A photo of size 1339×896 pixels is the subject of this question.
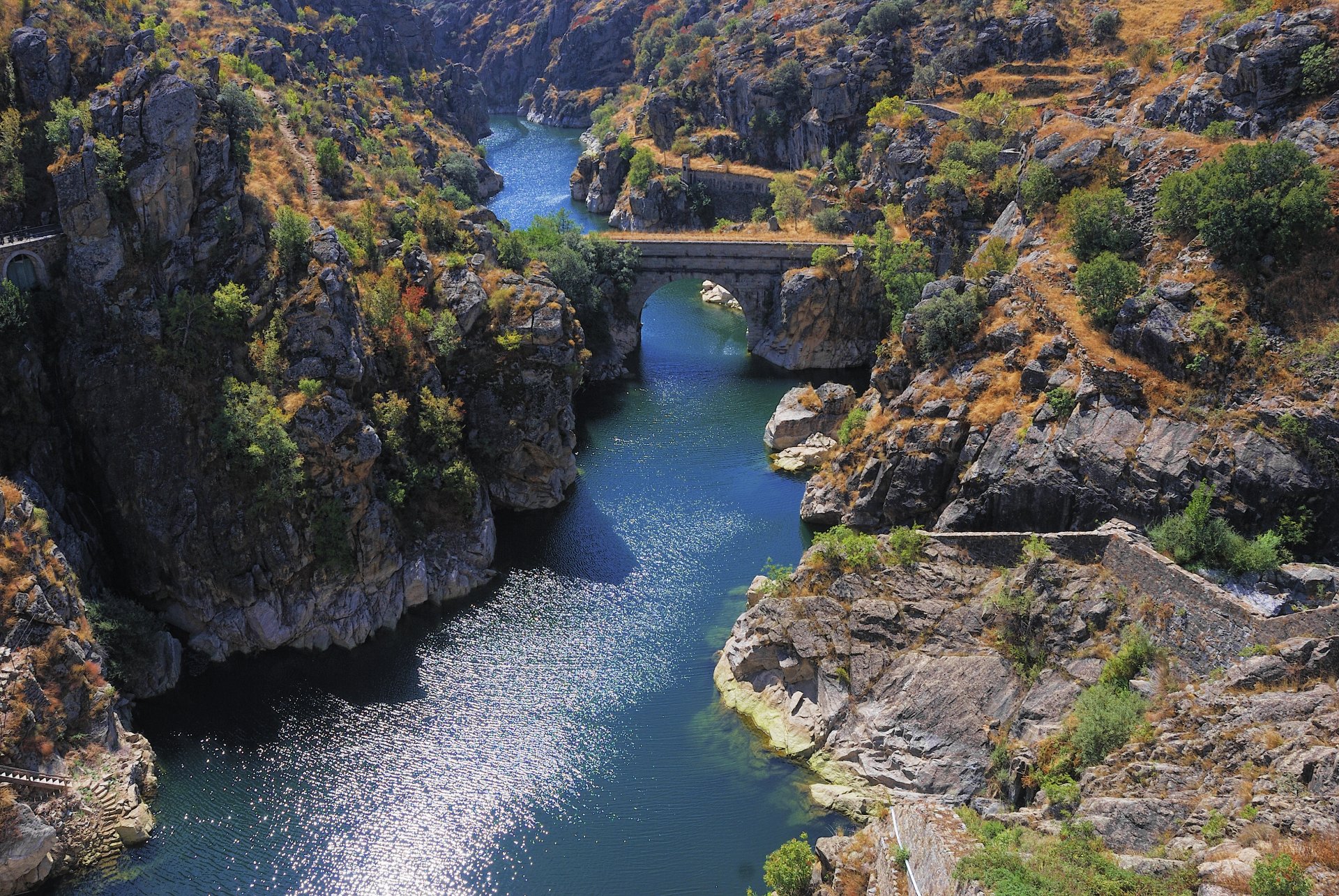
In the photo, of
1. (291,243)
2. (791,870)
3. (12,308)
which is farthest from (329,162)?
(791,870)

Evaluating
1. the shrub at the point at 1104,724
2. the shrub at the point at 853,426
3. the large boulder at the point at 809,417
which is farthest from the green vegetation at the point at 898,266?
the shrub at the point at 1104,724

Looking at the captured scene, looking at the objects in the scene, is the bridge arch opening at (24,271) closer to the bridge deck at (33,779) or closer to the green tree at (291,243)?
the green tree at (291,243)

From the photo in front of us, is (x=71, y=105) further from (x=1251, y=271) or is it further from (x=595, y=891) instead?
(x=1251, y=271)

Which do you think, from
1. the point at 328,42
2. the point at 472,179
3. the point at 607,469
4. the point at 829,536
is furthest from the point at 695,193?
the point at 829,536

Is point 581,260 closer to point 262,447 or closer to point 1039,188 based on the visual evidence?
point 1039,188

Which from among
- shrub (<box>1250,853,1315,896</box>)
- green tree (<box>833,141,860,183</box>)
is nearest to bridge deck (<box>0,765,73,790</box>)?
shrub (<box>1250,853,1315,896</box>)

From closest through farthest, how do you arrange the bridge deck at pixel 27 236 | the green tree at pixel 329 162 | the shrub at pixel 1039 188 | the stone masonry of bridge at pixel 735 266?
the bridge deck at pixel 27 236 < the shrub at pixel 1039 188 < the green tree at pixel 329 162 < the stone masonry of bridge at pixel 735 266

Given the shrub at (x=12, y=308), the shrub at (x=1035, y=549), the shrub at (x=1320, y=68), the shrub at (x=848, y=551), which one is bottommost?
the shrub at (x=848, y=551)
